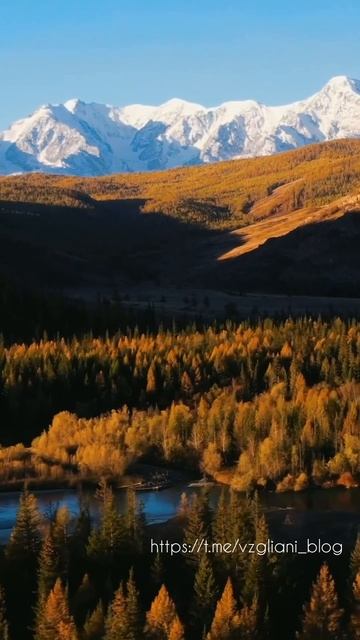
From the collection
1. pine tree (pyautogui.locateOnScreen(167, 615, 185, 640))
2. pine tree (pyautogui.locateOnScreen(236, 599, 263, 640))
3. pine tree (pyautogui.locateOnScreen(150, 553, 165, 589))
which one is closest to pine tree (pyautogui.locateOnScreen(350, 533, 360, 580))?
pine tree (pyautogui.locateOnScreen(236, 599, 263, 640))

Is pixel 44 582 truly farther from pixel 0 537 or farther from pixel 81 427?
pixel 81 427

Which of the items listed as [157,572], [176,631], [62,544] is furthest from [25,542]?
[176,631]

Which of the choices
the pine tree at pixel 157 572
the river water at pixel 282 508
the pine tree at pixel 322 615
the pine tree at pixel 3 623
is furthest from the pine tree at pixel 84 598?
the river water at pixel 282 508

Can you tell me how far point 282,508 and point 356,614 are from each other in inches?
1226

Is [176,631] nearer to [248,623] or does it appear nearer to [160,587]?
[248,623]

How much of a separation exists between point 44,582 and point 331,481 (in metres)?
46.9

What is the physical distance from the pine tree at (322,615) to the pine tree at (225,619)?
16.0 ft

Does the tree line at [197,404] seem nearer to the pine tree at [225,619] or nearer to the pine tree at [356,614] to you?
the pine tree at [356,614]

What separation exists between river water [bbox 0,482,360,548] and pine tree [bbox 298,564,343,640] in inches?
695

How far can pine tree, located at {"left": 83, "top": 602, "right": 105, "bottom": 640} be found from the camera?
58.5 meters

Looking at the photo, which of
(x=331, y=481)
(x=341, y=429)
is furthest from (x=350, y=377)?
(x=331, y=481)

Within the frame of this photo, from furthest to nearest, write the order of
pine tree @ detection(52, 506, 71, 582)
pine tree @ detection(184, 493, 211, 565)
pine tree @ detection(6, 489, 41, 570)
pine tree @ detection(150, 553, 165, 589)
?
pine tree @ detection(184, 493, 211, 565), pine tree @ detection(6, 489, 41, 570), pine tree @ detection(150, 553, 165, 589), pine tree @ detection(52, 506, 71, 582)

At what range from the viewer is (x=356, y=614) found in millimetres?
63219

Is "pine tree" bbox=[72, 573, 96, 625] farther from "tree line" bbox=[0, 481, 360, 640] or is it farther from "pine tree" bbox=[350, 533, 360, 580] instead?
"pine tree" bbox=[350, 533, 360, 580]
